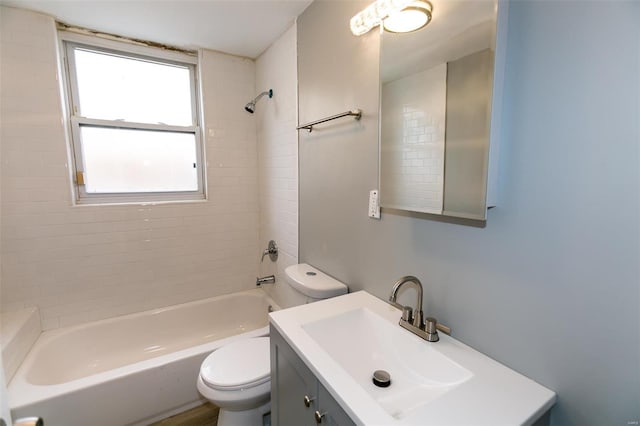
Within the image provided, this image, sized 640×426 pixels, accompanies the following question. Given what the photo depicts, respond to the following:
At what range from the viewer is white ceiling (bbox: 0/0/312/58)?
169 cm

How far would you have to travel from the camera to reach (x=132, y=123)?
220 cm

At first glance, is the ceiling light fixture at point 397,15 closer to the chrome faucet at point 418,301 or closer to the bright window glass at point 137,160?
the chrome faucet at point 418,301

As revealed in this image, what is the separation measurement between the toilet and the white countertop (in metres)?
0.54

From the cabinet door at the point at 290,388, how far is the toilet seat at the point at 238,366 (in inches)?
8.7

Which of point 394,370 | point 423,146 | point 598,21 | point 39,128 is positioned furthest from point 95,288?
point 598,21

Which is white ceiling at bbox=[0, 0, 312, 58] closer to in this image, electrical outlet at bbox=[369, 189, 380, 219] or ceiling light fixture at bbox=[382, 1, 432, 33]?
ceiling light fixture at bbox=[382, 1, 432, 33]

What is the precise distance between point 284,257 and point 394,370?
4.37 ft

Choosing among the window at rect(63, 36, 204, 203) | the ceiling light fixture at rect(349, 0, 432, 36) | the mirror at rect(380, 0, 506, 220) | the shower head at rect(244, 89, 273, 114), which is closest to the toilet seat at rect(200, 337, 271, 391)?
the mirror at rect(380, 0, 506, 220)

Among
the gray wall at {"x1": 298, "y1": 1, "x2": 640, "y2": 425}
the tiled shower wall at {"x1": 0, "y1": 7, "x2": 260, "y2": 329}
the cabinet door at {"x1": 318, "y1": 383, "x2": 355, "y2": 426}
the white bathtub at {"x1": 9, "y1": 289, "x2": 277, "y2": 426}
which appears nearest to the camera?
the gray wall at {"x1": 298, "y1": 1, "x2": 640, "y2": 425}

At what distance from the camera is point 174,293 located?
239cm

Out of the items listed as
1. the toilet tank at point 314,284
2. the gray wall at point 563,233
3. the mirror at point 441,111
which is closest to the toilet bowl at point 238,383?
the toilet tank at point 314,284

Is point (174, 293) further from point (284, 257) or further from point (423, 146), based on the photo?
point (423, 146)

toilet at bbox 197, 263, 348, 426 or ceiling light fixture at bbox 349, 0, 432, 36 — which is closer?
ceiling light fixture at bbox 349, 0, 432, 36

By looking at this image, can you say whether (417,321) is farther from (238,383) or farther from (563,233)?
(238,383)
